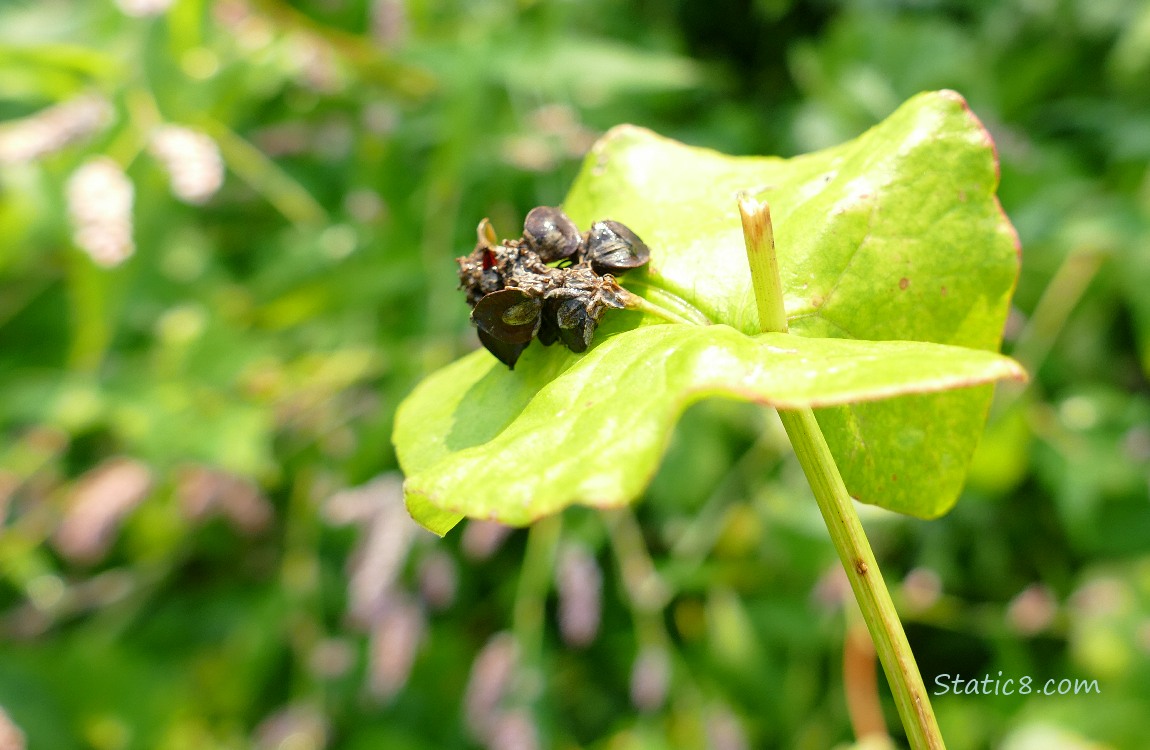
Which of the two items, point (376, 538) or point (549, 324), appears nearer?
point (549, 324)

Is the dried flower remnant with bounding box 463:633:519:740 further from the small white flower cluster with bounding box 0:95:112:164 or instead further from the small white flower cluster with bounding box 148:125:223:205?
the small white flower cluster with bounding box 0:95:112:164

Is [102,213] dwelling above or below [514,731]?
above

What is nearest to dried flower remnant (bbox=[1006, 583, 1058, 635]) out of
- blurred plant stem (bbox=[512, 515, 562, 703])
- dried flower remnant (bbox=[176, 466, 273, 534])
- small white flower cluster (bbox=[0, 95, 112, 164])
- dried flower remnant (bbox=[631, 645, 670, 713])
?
dried flower remnant (bbox=[631, 645, 670, 713])

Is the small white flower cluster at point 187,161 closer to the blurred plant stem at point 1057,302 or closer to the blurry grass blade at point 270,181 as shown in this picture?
the blurry grass blade at point 270,181

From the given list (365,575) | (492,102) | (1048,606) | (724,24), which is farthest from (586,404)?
(724,24)

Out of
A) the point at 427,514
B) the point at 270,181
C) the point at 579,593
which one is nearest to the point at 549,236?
the point at 427,514

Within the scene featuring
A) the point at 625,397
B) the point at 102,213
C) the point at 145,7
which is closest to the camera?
the point at 625,397

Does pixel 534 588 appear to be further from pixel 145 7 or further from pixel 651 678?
pixel 145 7
